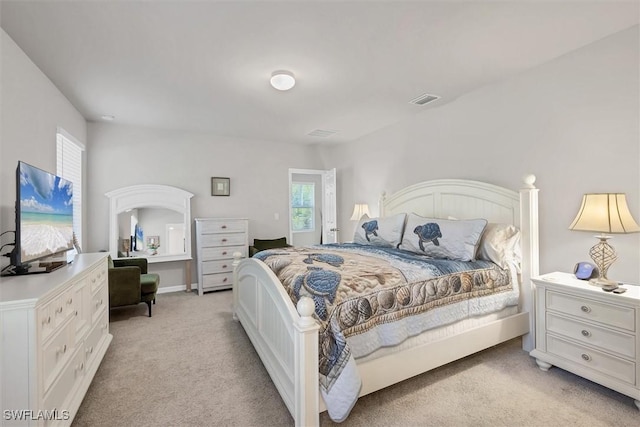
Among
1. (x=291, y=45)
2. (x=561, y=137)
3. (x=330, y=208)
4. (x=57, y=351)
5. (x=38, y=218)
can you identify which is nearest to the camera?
(x=57, y=351)

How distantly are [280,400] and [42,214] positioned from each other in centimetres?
200

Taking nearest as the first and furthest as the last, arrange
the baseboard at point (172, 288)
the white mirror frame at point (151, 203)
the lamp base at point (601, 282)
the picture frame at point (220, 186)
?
the lamp base at point (601, 282) < the white mirror frame at point (151, 203) < the baseboard at point (172, 288) < the picture frame at point (220, 186)

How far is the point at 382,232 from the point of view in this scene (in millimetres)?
3408

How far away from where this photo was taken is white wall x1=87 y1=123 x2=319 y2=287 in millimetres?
4191

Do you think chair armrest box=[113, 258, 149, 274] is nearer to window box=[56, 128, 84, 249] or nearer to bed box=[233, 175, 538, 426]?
window box=[56, 128, 84, 249]

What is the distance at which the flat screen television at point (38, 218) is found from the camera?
1738 mm

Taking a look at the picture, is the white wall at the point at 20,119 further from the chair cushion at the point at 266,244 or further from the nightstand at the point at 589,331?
the nightstand at the point at 589,331

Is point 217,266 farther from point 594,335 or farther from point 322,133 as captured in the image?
point 594,335

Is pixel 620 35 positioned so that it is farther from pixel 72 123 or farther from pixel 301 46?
pixel 72 123

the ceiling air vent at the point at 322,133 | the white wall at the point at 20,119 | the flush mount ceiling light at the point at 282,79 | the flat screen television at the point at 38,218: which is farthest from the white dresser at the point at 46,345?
the ceiling air vent at the point at 322,133

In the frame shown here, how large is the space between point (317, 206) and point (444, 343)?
513 cm

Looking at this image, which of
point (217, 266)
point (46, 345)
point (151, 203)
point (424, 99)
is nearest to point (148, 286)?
point (217, 266)

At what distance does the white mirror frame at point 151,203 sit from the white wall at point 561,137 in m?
3.62

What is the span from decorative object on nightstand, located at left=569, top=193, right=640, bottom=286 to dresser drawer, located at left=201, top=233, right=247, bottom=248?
401 cm
